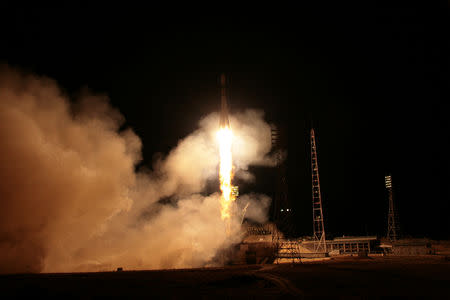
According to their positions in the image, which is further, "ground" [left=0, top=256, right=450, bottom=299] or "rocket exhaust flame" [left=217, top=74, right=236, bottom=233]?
"rocket exhaust flame" [left=217, top=74, right=236, bottom=233]

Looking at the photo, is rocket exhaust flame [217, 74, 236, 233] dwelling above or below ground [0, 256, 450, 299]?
above

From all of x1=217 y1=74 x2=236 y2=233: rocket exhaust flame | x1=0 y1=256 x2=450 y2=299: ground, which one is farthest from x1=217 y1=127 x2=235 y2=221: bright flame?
x1=0 y1=256 x2=450 y2=299: ground

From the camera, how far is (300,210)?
71375 mm

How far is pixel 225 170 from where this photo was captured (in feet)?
130

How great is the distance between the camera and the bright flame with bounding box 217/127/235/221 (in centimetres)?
3866

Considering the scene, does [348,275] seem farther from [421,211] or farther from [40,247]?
[421,211]

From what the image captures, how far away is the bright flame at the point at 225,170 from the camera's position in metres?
38.7

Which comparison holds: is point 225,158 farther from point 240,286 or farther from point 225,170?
point 240,286

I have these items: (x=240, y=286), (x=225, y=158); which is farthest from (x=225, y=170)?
(x=240, y=286)

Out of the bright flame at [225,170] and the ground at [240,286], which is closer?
the ground at [240,286]

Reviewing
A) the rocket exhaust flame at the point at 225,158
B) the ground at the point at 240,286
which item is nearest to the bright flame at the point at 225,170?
the rocket exhaust flame at the point at 225,158

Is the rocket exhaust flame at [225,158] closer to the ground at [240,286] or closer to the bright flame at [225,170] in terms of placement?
the bright flame at [225,170]

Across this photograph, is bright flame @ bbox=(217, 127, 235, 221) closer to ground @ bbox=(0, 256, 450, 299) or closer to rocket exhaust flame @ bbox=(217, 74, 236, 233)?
rocket exhaust flame @ bbox=(217, 74, 236, 233)

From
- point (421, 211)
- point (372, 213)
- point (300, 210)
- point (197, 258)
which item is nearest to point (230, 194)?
point (197, 258)
